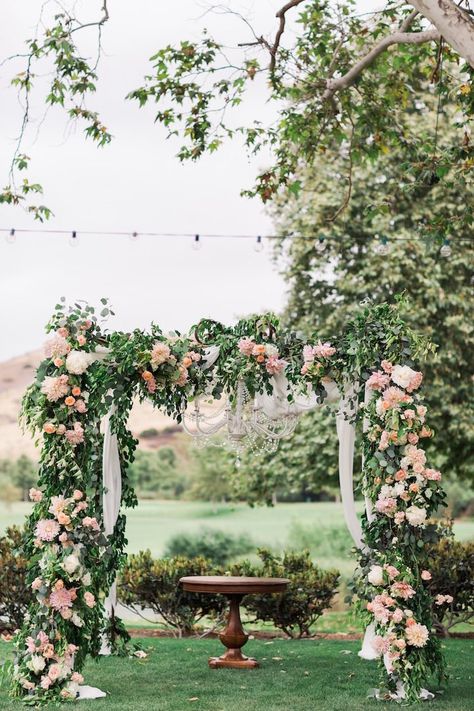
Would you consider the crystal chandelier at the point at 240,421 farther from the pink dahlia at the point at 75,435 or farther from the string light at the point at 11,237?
the string light at the point at 11,237

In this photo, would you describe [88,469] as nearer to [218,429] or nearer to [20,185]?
[218,429]

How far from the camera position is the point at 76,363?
20.0 ft

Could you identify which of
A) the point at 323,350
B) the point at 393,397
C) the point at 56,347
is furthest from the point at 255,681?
the point at 56,347

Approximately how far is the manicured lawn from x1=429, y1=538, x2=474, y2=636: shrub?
0.63 meters

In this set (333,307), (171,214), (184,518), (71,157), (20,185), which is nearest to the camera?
(20,185)

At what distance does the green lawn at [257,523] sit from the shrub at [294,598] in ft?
28.1

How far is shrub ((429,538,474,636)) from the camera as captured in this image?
31.1 ft

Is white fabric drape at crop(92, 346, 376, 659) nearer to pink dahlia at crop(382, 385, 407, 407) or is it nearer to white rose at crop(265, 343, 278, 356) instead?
white rose at crop(265, 343, 278, 356)

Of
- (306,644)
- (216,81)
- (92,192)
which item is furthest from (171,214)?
(306,644)

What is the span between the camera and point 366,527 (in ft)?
20.8

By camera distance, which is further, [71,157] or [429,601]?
[71,157]

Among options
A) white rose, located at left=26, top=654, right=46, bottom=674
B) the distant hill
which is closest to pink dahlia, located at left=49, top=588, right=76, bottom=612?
white rose, located at left=26, top=654, right=46, bottom=674

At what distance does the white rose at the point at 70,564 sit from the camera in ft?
19.3

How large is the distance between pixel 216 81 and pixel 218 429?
3.61 m
